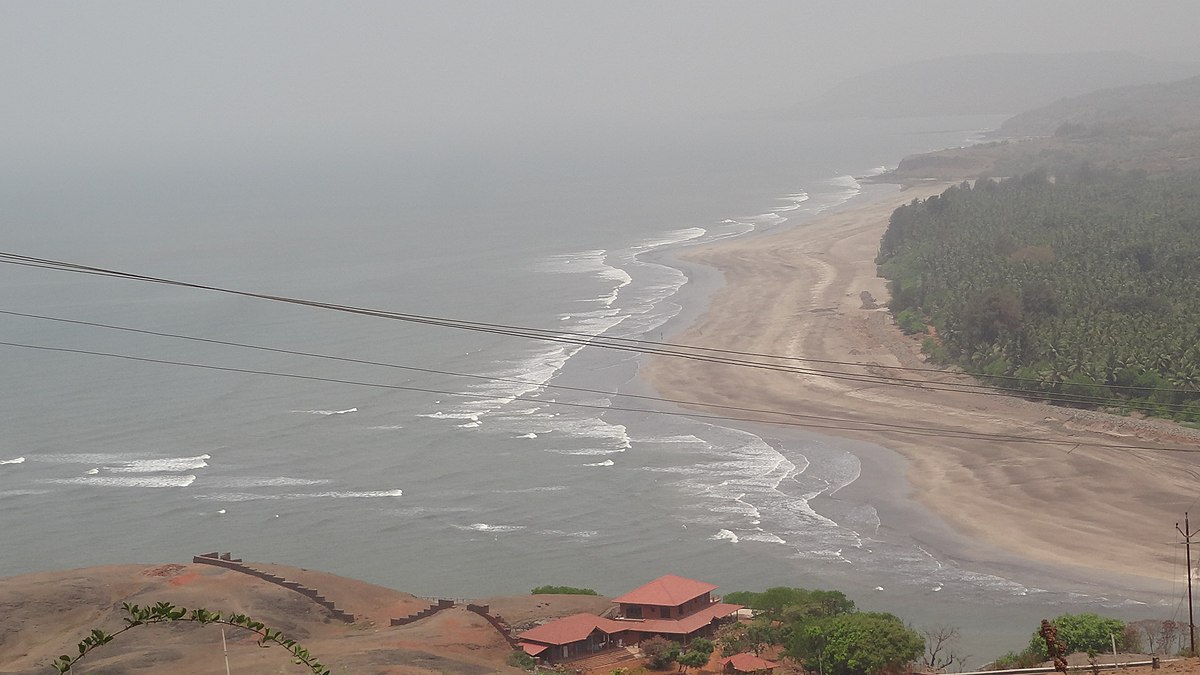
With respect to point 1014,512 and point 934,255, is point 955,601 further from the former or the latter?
point 934,255

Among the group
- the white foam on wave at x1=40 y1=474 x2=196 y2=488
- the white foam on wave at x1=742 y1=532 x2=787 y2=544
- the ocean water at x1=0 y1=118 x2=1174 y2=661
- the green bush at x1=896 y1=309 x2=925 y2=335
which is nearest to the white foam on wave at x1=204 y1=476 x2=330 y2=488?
the ocean water at x1=0 y1=118 x2=1174 y2=661

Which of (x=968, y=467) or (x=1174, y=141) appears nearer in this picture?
(x=968, y=467)

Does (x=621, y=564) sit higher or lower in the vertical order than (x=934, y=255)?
lower

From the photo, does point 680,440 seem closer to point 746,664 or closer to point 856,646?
point 746,664

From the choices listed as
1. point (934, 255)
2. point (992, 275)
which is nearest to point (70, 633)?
point (992, 275)

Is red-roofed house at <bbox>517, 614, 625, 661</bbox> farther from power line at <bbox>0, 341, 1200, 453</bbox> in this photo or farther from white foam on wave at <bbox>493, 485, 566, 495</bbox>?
power line at <bbox>0, 341, 1200, 453</bbox>

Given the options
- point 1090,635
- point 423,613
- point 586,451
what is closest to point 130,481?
point 586,451

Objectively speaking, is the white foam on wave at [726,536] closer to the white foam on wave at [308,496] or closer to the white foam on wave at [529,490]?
the white foam on wave at [529,490]

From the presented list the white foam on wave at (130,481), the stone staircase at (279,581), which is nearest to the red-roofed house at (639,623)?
the stone staircase at (279,581)

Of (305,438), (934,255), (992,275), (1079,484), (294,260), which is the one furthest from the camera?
(294,260)
